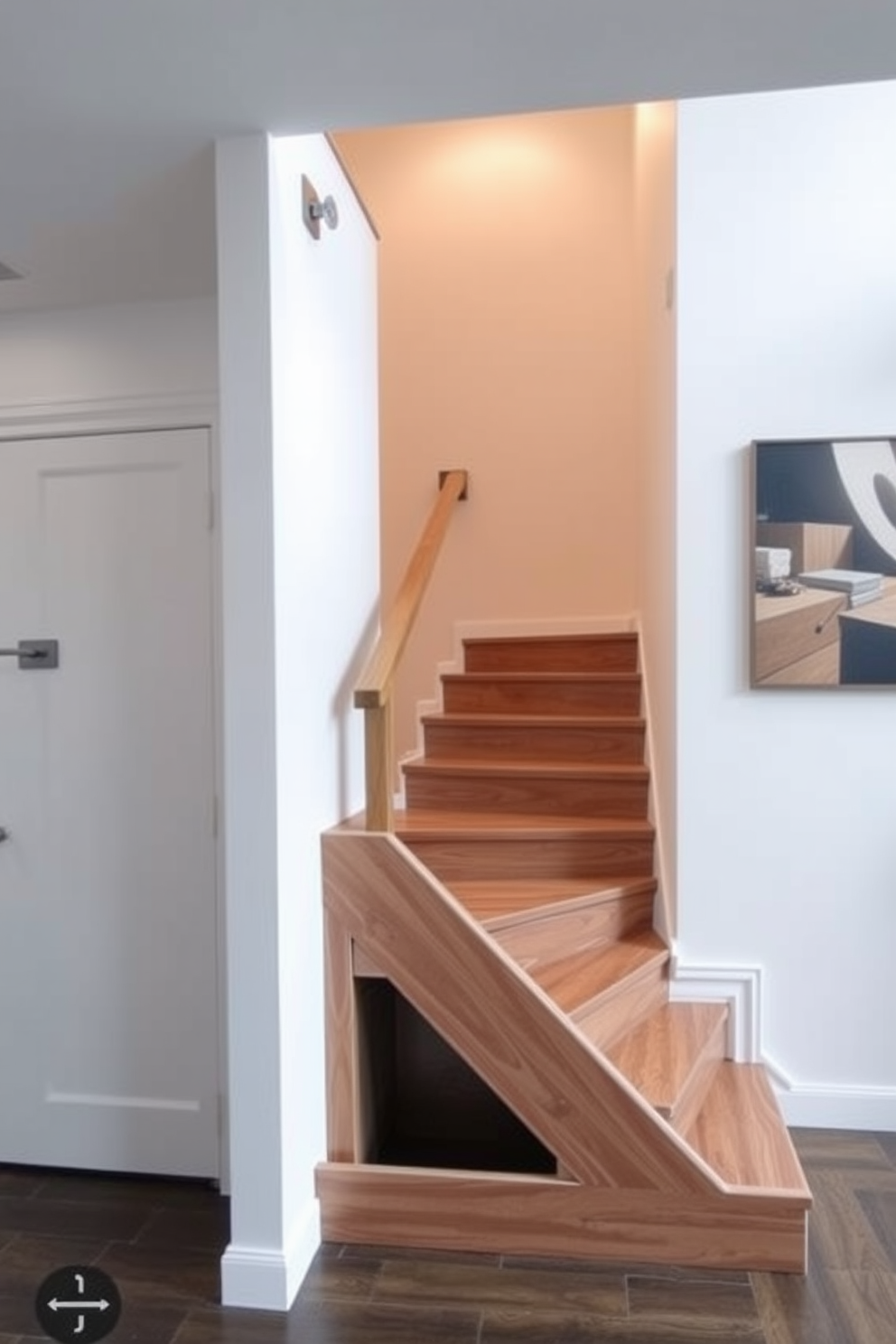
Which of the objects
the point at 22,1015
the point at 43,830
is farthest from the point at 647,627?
the point at 22,1015

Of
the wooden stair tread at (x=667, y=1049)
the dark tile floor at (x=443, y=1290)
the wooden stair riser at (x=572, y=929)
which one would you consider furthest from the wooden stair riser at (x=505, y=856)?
the dark tile floor at (x=443, y=1290)

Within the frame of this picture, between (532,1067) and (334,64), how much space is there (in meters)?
2.10

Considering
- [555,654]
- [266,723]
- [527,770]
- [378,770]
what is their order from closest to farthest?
1. [266,723]
2. [378,770]
3. [527,770]
4. [555,654]

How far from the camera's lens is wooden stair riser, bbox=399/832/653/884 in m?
2.85

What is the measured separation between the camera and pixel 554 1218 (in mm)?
2084

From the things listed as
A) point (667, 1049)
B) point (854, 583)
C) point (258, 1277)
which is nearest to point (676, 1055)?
point (667, 1049)

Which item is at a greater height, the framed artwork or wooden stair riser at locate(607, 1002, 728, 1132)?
the framed artwork

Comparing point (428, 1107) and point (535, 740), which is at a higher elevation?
point (535, 740)

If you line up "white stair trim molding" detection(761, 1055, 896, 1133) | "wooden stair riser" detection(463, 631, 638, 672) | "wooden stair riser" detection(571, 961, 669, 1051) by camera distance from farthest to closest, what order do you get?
"wooden stair riser" detection(463, 631, 638, 672) < "white stair trim molding" detection(761, 1055, 896, 1133) < "wooden stair riser" detection(571, 961, 669, 1051)

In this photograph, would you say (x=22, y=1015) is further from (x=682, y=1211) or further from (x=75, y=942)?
(x=682, y=1211)

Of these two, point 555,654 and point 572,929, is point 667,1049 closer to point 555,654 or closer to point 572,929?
point 572,929

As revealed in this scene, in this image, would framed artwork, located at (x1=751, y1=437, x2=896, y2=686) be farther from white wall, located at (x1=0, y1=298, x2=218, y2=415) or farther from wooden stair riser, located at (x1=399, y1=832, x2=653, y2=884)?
white wall, located at (x1=0, y1=298, x2=218, y2=415)

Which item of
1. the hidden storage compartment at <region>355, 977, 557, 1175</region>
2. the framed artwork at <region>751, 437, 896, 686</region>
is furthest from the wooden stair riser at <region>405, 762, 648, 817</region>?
the hidden storage compartment at <region>355, 977, 557, 1175</region>

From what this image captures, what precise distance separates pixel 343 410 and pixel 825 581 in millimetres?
1542
